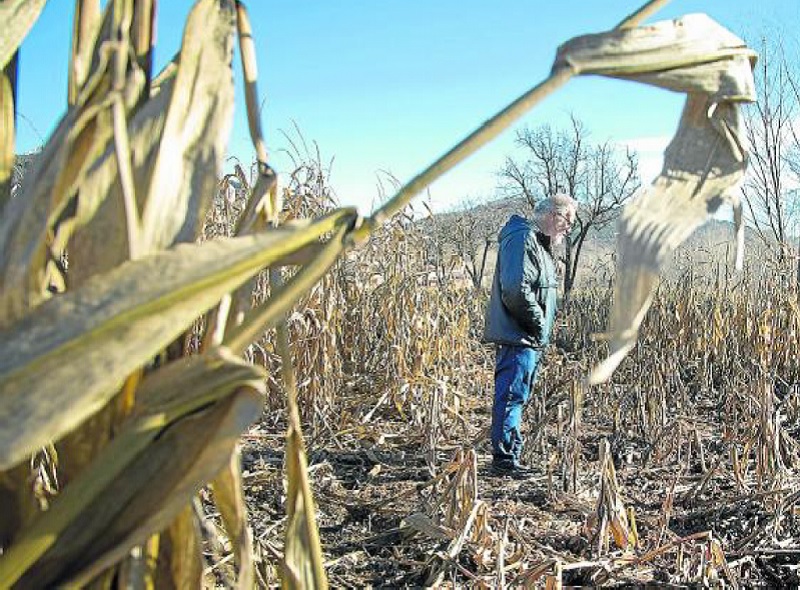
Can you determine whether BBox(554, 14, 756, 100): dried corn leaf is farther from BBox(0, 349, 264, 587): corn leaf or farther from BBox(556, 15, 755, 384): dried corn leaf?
BBox(0, 349, 264, 587): corn leaf

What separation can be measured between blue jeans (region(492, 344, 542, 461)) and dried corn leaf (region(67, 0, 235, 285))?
2.88 m

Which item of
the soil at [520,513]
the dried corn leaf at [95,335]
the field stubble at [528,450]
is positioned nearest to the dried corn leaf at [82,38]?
the dried corn leaf at [95,335]

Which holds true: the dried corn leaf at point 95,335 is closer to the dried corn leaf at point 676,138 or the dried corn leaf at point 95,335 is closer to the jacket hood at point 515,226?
the dried corn leaf at point 676,138

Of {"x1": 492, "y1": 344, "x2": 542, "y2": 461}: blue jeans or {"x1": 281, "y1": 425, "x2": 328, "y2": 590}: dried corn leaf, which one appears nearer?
{"x1": 281, "y1": 425, "x2": 328, "y2": 590}: dried corn leaf

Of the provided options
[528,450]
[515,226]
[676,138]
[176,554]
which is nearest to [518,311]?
[515,226]

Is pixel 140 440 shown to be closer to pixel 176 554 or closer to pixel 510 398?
pixel 176 554

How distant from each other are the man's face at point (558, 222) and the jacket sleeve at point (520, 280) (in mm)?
121

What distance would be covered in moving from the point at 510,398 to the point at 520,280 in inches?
20.0

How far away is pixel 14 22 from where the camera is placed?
553mm

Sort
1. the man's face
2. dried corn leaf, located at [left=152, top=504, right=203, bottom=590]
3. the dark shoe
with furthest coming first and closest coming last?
1. the man's face
2. the dark shoe
3. dried corn leaf, located at [left=152, top=504, right=203, bottom=590]

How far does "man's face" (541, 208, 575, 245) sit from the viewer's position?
11.0 ft

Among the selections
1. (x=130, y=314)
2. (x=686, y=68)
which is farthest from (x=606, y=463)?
(x=130, y=314)

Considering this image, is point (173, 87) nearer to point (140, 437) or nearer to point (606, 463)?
point (140, 437)

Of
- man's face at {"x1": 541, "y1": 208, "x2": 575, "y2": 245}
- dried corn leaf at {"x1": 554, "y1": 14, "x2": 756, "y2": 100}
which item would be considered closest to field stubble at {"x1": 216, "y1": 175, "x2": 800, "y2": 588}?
man's face at {"x1": 541, "y1": 208, "x2": 575, "y2": 245}
